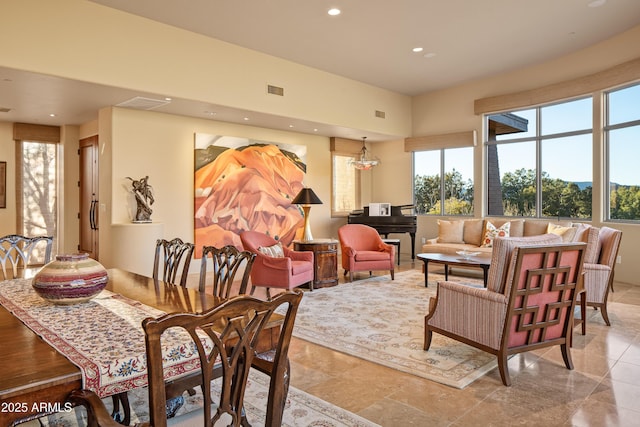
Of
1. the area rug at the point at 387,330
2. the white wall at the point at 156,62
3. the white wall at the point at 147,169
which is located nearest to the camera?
the area rug at the point at 387,330

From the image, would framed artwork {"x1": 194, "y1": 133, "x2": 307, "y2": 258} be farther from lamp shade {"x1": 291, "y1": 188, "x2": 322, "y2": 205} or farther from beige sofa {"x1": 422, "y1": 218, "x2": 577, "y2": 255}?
beige sofa {"x1": 422, "y1": 218, "x2": 577, "y2": 255}

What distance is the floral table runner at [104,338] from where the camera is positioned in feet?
4.51

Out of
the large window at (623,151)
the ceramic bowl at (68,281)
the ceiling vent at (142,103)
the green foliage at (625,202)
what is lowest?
the ceramic bowl at (68,281)

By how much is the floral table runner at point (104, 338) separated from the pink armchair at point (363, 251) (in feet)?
15.1

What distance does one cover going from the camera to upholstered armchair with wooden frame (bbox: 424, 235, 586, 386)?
291 cm

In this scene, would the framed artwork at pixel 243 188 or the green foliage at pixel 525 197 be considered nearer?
the green foliage at pixel 525 197

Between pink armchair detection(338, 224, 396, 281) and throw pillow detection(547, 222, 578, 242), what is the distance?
7.82 ft

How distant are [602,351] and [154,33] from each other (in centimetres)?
608

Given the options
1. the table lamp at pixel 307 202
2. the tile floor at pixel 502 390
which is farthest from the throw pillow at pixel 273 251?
the tile floor at pixel 502 390

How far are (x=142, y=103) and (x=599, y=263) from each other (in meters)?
6.13

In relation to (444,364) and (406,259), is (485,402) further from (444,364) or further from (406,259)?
(406,259)

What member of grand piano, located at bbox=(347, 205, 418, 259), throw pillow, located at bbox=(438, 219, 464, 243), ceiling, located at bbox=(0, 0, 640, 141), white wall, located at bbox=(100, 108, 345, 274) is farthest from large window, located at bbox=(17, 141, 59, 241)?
throw pillow, located at bbox=(438, 219, 464, 243)

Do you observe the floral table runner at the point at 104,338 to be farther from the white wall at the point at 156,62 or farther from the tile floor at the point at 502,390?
the white wall at the point at 156,62

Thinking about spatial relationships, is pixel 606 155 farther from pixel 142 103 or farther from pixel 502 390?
pixel 142 103
